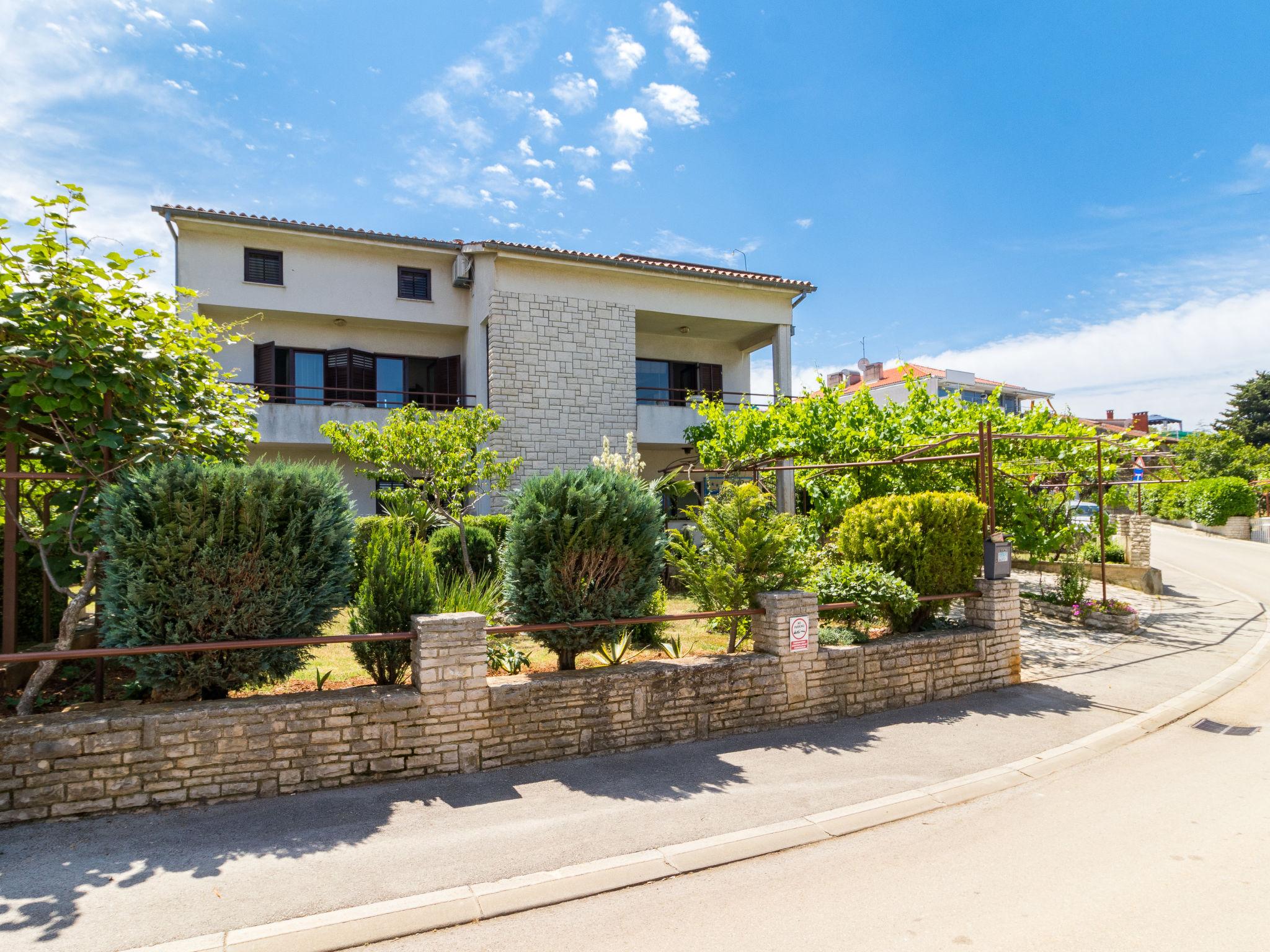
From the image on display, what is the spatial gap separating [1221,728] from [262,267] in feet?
64.0

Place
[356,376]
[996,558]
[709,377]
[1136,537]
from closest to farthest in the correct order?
[996,558]
[356,376]
[1136,537]
[709,377]

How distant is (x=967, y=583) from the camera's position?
9.34m

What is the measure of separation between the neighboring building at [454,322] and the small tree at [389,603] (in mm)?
9694

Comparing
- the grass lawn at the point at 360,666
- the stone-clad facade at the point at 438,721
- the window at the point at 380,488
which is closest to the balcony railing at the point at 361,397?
the window at the point at 380,488

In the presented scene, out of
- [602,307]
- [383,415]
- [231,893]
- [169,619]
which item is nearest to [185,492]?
[169,619]

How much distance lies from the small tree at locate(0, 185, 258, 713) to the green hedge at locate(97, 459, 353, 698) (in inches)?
19.8

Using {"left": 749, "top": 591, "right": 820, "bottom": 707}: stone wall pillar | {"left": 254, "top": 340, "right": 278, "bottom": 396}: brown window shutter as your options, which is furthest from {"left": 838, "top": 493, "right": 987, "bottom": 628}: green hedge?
{"left": 254, "top": 340, "right": 278, "bottom": 396}: brown window shutter

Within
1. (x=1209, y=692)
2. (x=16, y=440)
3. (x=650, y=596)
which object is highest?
(x=16, y=440)

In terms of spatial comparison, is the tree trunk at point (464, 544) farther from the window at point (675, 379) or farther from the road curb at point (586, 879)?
the window at point (675, 379)

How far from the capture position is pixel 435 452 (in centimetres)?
1227

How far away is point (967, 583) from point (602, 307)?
11.3 meters

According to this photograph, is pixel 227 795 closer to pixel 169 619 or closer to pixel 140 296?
pixel 169 619

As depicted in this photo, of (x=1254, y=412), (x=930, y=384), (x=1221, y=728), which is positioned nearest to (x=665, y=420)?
(x=1221, y=728)

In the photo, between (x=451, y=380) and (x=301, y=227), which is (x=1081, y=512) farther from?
(x=301, y=227)
